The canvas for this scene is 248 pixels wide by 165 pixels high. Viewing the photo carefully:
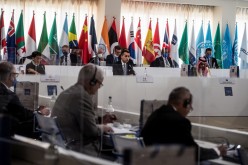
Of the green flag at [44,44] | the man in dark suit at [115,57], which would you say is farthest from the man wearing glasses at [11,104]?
the green flag at [44,44]

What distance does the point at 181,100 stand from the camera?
351cm

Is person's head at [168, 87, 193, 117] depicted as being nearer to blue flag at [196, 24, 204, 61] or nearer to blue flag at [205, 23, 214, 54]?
blue flag at [196, 24, 204, 61]

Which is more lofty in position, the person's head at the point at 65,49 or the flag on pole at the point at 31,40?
the flag on pole at the point at 31,40

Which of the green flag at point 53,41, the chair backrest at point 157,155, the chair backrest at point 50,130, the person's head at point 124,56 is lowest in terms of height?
the chair backrest at point 50,130

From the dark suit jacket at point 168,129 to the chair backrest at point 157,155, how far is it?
477 mm

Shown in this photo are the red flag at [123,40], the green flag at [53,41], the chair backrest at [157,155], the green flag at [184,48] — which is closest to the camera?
the chair backrest at [157,155]

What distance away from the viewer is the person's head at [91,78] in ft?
13.2

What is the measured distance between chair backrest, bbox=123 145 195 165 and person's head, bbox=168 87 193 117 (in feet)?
4.08

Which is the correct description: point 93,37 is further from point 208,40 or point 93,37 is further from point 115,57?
point 208,40

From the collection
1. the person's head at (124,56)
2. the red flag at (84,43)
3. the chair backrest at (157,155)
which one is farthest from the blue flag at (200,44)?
the chair backrest at (157,155)

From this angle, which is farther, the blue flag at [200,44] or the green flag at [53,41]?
the blue flag at [200,44]

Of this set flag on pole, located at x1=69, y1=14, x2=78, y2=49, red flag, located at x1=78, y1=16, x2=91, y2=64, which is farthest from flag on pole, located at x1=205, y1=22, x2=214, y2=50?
flag on pole, located at x1=69, y1=14, x2=78, y2=49

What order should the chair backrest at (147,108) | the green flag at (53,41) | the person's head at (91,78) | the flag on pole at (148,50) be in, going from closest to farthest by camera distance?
the chair backrest at (147,108), the person's head at (91,78), the green flag at (53,41), the flag on pole at (148,50)

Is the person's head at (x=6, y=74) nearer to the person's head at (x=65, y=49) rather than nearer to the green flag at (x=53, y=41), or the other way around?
the person's head at (x=65, y=49)
